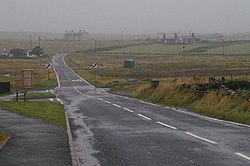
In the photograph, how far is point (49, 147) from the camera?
12047 mm

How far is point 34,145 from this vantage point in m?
12.3

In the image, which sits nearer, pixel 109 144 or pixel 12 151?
pixel 12 151

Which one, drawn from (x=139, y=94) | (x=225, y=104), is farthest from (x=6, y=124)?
(x=139, y=94)

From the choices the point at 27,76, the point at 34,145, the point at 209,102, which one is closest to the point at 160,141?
the point at 34,145

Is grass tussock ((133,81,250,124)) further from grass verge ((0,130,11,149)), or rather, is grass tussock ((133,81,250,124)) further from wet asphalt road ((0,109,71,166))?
grass verge ((0,130,11,149))

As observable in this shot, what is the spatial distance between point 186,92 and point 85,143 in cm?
1542

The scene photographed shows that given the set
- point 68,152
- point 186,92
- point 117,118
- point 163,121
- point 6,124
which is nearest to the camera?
point 68,152

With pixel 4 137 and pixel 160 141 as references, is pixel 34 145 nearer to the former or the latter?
pixel 4 137

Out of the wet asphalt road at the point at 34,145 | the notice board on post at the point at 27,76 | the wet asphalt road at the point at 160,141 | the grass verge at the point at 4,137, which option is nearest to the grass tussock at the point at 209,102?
the wet asphalt road at the point at 160,141

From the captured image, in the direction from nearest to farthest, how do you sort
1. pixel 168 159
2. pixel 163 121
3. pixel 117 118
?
pixel 168 159 → pixel 163 121 → pixel 117 118

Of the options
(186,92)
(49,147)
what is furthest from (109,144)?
(186,92)

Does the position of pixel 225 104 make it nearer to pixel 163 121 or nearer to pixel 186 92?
pixel 163 121

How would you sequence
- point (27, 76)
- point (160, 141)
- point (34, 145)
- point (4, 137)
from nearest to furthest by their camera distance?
point (34, 145)
point (160, 141)
point (4, 137)
point (27, 76)

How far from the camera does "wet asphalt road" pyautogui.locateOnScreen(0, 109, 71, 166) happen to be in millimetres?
10195
